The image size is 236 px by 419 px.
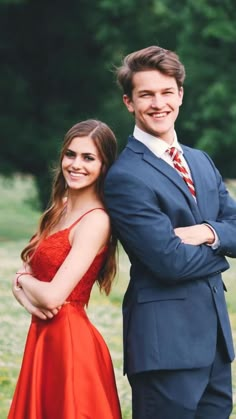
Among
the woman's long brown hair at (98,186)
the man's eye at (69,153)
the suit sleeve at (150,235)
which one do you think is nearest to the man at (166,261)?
the suit sleeve at (150,235)

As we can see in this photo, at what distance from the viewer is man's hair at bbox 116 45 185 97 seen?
4486 mm

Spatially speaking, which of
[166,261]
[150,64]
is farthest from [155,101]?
[166,261]

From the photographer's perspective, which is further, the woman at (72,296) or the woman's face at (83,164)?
the woman's face at (83,164)

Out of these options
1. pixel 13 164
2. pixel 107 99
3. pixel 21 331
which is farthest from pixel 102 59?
pixel 21 331

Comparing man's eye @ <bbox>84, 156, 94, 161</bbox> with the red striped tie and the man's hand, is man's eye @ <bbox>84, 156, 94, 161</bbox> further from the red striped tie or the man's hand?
the man's hand

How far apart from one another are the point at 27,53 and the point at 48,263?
2299 centimetres

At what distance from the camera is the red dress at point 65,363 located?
15.1ft

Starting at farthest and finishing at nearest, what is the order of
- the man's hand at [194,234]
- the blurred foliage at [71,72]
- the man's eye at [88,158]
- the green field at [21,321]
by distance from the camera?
the blurred foliage at [71,72], the green field at [21,321], the man's eye at [88,158], the man's hand at [194,234]

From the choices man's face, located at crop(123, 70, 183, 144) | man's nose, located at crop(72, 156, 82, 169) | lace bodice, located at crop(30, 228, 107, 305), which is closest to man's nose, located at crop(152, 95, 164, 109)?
man's face, located at crop(123, 70, 183, 144)

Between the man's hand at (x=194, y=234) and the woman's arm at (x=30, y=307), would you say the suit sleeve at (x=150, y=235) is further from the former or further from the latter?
the woman's arm at (x=30, y=307)

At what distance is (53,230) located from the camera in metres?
4.81

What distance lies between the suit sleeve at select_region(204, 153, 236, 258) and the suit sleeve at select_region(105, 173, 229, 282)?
12cm

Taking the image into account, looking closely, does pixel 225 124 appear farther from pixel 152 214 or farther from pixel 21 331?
pixel 152 214

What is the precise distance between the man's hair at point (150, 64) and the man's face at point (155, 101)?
0.02 m
